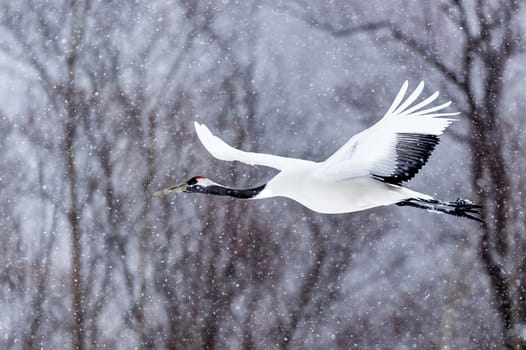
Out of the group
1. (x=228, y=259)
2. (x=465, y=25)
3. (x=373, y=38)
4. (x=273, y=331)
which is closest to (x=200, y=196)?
(x=228, y=259)

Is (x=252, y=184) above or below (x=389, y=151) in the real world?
above

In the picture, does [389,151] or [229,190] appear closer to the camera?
[389,151]

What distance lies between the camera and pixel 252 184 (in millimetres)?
4320

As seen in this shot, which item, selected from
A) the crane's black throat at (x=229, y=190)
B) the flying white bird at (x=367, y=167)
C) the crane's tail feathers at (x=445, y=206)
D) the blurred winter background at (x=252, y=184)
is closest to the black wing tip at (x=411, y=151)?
the flying white bird at (x=367, y=167)

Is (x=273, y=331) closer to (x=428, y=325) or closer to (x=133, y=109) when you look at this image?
(x=428, y=325)

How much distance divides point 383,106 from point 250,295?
0.90 metres

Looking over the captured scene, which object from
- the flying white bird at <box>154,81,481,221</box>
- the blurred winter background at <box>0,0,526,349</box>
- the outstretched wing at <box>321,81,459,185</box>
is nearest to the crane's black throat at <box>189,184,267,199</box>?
the flying white bird at <box>154,81,481,221</box>

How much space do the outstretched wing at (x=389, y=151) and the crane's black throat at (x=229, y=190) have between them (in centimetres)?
21

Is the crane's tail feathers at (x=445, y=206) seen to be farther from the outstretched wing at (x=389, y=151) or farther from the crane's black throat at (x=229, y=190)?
the crane's black throat at (x=229, y=190)

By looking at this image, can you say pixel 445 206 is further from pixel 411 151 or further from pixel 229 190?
pixel 229 190

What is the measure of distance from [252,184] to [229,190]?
6.45 ft

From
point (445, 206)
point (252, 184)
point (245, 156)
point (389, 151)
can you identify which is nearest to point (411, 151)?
point (389, 151)

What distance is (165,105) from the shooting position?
446 centimetres

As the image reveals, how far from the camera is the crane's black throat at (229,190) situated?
2.31m
